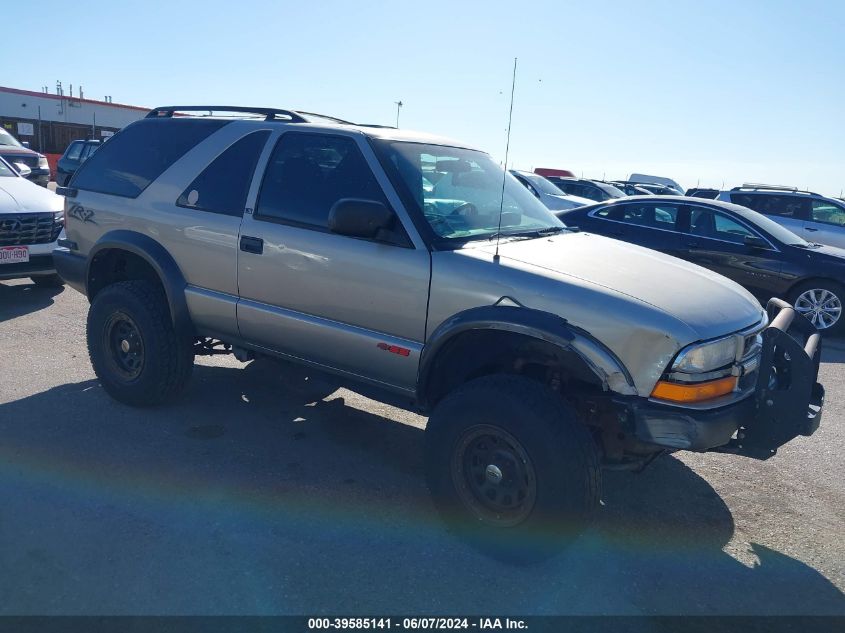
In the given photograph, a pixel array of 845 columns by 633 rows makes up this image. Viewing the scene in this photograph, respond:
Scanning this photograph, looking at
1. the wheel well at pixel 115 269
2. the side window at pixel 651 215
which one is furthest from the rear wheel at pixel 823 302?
the wheel well at pixel 115 269

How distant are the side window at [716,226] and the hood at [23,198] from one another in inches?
296

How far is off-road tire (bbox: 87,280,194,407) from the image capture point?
4504mm

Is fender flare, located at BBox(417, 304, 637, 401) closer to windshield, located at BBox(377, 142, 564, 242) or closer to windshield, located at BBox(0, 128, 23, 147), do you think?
windshield, located at BBox(377, 142, 564, 242)

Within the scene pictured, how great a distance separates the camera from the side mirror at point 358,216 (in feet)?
11.0

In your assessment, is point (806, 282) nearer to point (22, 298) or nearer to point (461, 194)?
point (461, 194)

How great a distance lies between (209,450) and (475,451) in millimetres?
1837

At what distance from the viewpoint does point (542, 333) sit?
3008mm

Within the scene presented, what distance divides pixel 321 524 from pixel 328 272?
4.32ft

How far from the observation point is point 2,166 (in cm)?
835

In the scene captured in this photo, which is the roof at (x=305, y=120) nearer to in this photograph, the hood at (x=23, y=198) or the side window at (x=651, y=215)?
the hood at (x=23, y=198)

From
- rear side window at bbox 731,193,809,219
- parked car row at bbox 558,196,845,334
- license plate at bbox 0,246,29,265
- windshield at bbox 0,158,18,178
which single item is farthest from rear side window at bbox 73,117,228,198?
rear side window at bbox 731,193,809,219

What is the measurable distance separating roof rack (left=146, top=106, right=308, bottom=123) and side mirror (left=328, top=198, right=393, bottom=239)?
3.82 ft

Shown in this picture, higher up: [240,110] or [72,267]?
[240,110]

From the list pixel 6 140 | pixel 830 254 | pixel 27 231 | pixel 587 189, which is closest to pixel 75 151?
pixel 6 140
